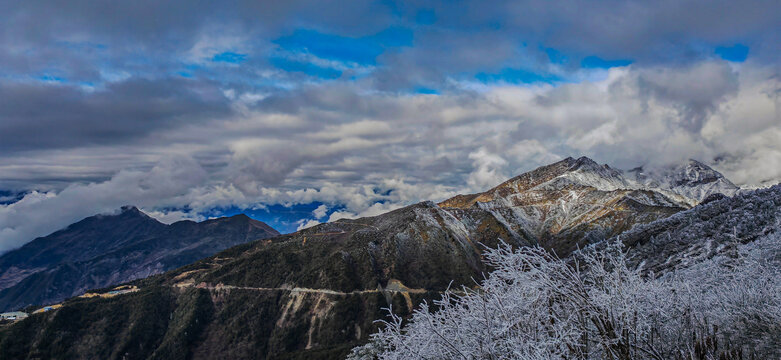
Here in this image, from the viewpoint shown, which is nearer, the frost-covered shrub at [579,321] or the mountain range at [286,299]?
the frost-covered shrub at [579,321]

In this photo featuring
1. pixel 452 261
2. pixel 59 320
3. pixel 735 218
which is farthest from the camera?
pixel 452 261

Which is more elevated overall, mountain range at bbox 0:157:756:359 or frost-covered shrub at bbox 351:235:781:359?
frost-covered shrub at bbox 351:235:781:359

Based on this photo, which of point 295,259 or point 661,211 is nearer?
point 661,211

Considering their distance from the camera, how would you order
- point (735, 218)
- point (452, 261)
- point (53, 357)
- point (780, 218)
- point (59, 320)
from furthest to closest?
point (452, 261)
point (59, 320)
point (53, 357)
point (735, 218)
point (780, 218)

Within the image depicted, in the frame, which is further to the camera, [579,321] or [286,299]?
[286,299]

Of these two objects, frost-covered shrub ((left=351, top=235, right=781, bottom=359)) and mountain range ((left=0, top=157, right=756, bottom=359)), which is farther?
mountain range ((left=0, top=157, right=756, bottom=359))

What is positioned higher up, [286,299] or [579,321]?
[579,321]

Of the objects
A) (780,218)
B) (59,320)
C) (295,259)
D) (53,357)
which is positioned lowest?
(53,357)

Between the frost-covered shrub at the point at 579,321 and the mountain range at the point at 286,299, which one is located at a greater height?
the frost-covered shrub at the point at 579,321

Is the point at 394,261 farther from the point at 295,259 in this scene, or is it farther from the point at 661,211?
the point at 661,211

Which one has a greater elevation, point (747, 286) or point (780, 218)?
point (780, 218)

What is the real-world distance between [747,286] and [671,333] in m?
7.15

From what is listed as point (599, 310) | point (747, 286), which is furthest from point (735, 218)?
point (599, 310)

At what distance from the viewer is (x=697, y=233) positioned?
138 feet
